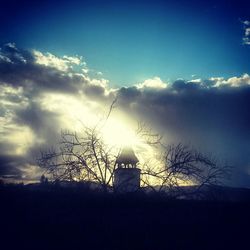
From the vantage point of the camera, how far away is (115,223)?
9547 mm

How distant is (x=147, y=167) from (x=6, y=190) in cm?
1041

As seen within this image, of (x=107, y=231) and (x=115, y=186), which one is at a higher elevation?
(x=115, y=186)

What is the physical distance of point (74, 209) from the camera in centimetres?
1057

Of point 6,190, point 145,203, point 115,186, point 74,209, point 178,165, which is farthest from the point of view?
point 178,165

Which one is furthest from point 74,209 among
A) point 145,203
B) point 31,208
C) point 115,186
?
point 115,186

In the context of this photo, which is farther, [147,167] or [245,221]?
[147,167]

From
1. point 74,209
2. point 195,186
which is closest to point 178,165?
point 195,186

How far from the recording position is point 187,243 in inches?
354

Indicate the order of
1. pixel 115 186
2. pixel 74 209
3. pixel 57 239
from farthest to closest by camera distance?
pixel 115 186 → pixel 74 209 → pixel 57 239

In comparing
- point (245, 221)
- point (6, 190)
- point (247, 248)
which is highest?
point (6, 190)

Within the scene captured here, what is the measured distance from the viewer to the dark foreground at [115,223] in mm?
8699

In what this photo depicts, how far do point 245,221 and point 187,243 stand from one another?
9.40 ft

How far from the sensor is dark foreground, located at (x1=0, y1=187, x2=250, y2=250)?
28.5 ft

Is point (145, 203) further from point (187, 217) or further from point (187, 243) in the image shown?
point (187, 243)
